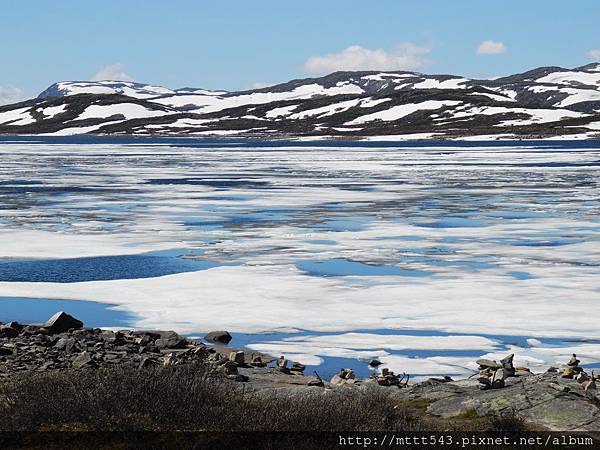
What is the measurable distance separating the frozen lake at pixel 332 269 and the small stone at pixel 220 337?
212 mm

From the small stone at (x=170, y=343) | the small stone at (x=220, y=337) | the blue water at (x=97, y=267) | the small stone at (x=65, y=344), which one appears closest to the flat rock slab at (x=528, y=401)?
the small stone at (x=170, y=343)

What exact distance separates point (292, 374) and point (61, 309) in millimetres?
6076

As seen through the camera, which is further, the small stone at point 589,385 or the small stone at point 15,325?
the small stone at point 15,325

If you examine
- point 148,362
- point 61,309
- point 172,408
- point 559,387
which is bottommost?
point 61,309

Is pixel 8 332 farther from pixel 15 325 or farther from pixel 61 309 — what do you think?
pixel 61 309

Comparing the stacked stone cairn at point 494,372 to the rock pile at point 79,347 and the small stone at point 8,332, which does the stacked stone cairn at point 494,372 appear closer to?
the rock pile at point 79,347

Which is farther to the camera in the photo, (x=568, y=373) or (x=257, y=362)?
(x=257, y=362)

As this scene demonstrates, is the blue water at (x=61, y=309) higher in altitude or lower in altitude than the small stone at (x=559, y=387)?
lower

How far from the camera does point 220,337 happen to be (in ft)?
45.9

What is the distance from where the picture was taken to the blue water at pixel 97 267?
1927cm

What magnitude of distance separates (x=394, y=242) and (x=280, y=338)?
1008 centimetres

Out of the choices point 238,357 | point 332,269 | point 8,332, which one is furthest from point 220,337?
point 332,269

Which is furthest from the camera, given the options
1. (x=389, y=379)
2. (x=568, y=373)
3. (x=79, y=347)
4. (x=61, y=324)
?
(x=61, y=324)

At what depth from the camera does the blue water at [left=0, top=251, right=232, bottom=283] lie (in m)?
19.3
